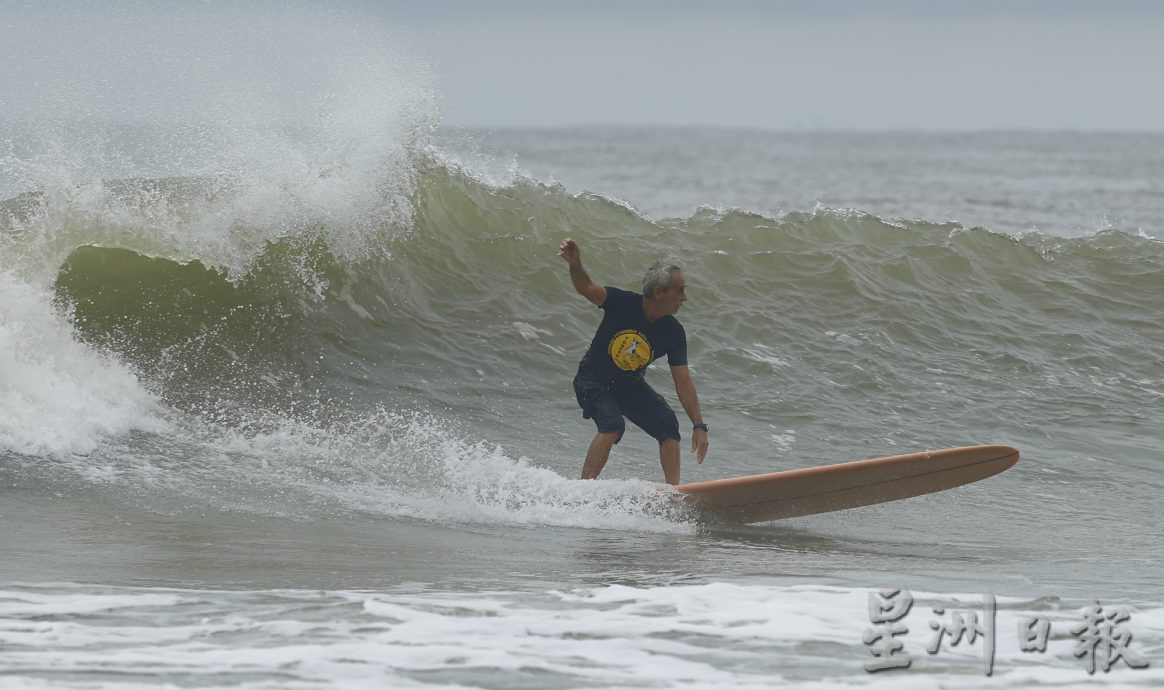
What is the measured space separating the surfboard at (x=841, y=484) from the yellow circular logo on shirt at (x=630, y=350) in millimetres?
747

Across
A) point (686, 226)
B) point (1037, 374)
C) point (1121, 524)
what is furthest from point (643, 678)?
point (686, 226)

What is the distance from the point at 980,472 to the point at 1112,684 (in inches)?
136

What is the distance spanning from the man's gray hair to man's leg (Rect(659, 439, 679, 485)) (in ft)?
2.96

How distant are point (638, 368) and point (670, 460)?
1.86 feet

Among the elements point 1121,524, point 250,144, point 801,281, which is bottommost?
point 1121,524

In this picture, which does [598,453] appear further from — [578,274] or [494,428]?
[494,428]

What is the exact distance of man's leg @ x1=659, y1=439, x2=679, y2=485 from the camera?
7.79 meters

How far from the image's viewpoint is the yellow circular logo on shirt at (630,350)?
769 cm

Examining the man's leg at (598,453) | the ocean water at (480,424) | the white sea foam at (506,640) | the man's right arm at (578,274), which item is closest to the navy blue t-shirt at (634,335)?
the man's right arm at (578,274)

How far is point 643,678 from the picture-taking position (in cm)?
457

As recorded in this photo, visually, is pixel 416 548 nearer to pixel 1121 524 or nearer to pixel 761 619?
pixel 761 619

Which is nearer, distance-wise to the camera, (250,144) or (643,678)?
(643,678)

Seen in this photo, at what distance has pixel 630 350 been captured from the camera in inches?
304

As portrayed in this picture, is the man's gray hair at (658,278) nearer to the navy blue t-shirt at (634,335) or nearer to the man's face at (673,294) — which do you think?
the man's face at (673,294)
